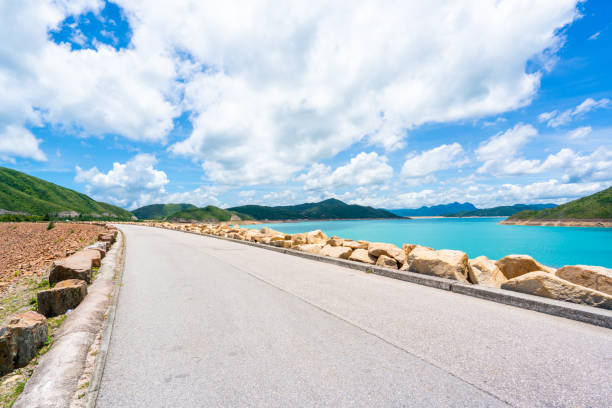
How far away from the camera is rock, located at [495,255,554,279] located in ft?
27.3

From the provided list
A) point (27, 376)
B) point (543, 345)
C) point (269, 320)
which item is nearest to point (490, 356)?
point (543, 345)

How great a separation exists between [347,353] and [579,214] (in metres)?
165

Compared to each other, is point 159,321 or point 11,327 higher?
point 11,327

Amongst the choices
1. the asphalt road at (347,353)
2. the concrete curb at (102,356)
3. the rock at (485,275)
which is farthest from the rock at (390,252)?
the concrete curb at (102,356)

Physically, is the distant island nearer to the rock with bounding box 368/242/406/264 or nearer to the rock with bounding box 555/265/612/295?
the rock with bounding box 368/242/406/264

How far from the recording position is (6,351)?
3449 millimetres

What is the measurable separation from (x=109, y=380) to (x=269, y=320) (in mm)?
2371

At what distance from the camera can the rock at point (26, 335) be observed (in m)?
3.58

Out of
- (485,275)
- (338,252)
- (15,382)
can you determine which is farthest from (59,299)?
(485,275)

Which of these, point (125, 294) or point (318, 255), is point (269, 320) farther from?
point (318, 255)

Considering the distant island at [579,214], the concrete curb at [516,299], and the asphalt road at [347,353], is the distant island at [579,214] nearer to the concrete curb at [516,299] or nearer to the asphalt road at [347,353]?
the concrete curb at [516,299]

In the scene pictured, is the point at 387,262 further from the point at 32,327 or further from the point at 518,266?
the point at 32,327

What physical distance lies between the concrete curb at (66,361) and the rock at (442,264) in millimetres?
7702

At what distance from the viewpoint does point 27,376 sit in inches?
134
